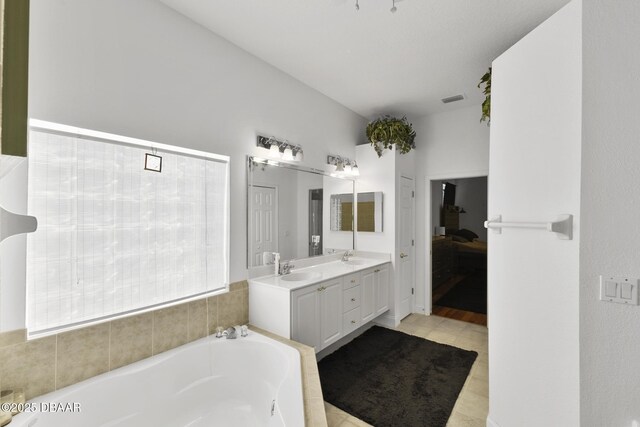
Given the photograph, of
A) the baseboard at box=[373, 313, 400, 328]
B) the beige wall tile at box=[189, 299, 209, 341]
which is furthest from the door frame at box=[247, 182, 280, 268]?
the baseboard at box=[373, 313, 400, 328]

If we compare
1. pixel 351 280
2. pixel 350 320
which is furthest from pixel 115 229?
pixel 350 320

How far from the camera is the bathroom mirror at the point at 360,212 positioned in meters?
3.70

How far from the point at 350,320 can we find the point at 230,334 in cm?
127

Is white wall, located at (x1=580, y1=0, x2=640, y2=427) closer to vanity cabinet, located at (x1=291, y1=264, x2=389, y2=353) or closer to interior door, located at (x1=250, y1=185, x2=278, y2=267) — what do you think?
vanity cabinet, located at (x1=291, y1=264, x2=389, y2=353)

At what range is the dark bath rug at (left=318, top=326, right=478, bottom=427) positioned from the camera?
2.07 m

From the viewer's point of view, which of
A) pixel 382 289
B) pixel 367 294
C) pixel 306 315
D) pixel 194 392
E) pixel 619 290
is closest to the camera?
pixel 619 290

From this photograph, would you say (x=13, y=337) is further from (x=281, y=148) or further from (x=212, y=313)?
(x=281, y=148)

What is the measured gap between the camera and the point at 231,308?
93.1 inches

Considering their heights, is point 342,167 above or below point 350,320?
above

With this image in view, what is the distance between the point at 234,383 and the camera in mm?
2047

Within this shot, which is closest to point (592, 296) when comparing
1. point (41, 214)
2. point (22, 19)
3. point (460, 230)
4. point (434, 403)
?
point (434, 403)

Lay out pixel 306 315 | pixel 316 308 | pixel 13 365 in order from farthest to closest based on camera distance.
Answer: pixel 316 308, pixel 306 315, pixel 13 365

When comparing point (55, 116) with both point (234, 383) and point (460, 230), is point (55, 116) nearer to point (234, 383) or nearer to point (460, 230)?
point (234, 383)

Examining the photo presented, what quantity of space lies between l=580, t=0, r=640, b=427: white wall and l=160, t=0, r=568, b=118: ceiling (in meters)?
0.99
